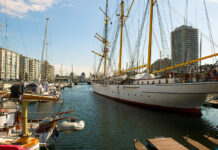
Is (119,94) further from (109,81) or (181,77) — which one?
(181,77)

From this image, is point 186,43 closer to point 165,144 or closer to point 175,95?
point 175,95

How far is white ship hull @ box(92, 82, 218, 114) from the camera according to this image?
18678 mm

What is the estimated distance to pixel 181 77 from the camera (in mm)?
21172

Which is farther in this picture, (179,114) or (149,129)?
(179,114)

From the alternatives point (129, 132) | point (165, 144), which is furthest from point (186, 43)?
point (165, 144)

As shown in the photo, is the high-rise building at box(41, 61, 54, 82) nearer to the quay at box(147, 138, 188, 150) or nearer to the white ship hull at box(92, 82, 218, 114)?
the white ship hull at box(92, 82, 218, 114)

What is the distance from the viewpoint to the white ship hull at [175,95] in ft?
61.3

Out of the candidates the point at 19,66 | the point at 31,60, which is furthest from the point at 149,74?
the point at 31,60

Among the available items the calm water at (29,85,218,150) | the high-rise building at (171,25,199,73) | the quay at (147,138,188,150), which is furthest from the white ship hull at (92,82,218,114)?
the high-rise building at (171,25,199,73)

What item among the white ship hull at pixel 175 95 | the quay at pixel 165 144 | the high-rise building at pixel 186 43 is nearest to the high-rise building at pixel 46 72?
the white ship hull at pixel 175 95

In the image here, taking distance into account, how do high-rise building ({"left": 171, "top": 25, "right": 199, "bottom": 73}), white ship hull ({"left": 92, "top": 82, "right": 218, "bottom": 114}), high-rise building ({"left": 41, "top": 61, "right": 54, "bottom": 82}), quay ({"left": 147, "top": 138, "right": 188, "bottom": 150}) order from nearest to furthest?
quay ({"left": 147, "top": 138, "right": 188, "bottom": 150})
white ship hull ({"left": 92, "top": 82, "right": 218, "bottom": 114})
high-rise building ({"left": 171, "top": 25, "right": 199, "bottom": 73})
high-rise building ({"left": 41, "top": 61, "right": 54, "bottom": 82})

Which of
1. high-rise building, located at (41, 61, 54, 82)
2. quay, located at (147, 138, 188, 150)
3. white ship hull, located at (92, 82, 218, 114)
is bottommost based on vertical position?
quay, located at (147, 138, 188, 150)

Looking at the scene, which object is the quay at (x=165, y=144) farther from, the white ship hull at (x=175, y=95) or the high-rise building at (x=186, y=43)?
the high-rise building at (x=186, y=43)

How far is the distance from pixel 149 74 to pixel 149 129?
14877mm
